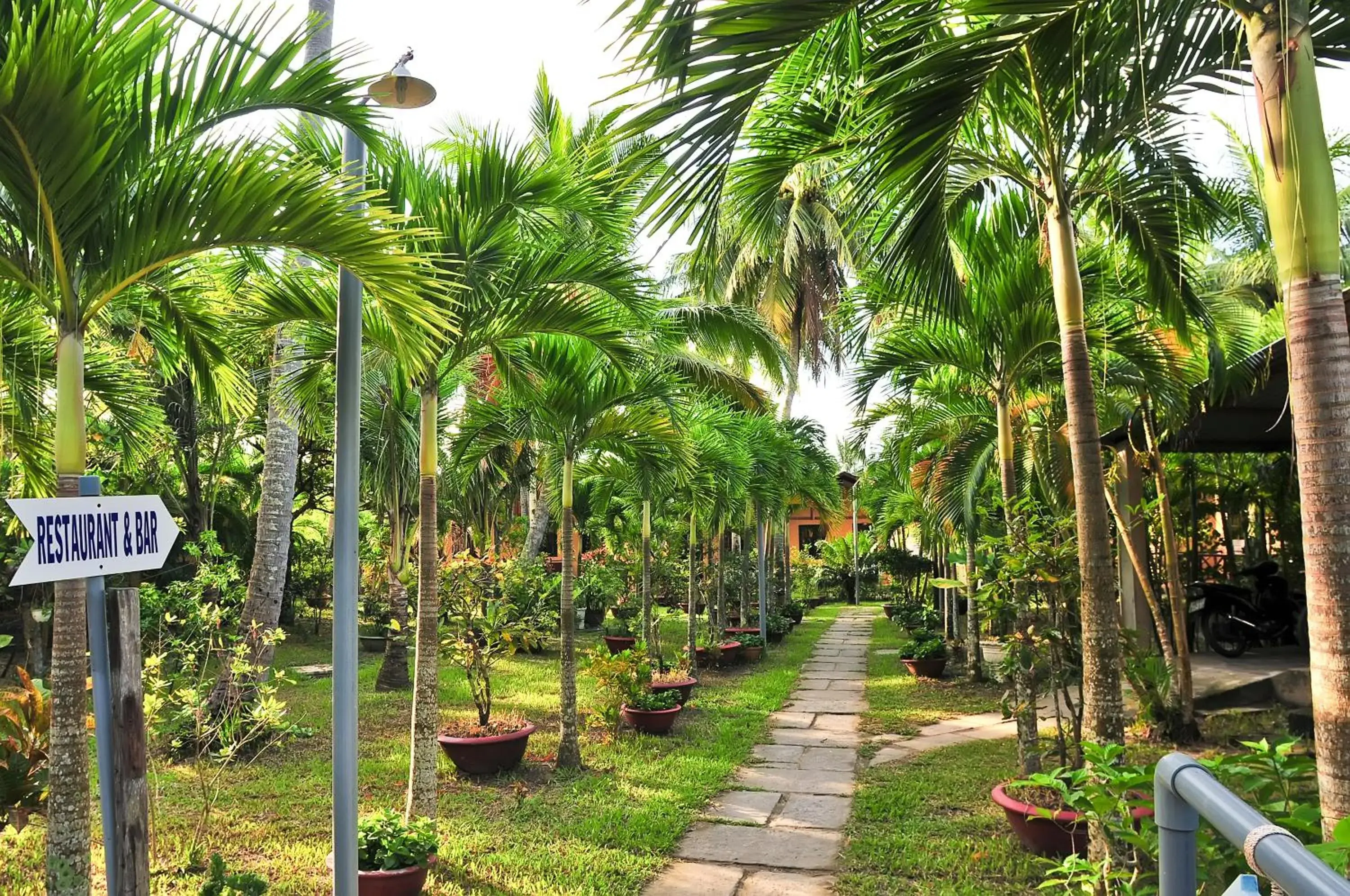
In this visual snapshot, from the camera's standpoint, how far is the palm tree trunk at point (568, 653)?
23.4ft

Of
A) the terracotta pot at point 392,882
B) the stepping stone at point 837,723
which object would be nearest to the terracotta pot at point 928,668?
the stepping stone at point 837,723

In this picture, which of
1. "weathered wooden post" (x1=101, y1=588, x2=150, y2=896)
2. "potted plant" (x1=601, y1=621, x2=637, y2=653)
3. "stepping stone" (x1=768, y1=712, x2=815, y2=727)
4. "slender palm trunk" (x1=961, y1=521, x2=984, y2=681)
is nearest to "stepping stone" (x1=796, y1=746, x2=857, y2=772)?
"stepping stone" (x1=768, y1=712, x2=815, y2=727)

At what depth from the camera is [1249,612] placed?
10016mm

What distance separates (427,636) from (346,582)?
1852 mm

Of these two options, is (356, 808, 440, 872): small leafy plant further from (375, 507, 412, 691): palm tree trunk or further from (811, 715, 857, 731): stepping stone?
(375, 507, 412, 691): palm tree trunk

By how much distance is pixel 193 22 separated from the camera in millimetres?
3090

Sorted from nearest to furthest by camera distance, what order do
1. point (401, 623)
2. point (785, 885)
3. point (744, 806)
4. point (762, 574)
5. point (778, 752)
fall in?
point (785, 885) → point (744, 806) → point (778, 752) → point (401, 623) → point (762, 574)

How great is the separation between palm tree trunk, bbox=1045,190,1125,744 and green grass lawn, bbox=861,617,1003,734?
180 inches

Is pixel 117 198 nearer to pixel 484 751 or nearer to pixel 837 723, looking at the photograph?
pixel 484 751

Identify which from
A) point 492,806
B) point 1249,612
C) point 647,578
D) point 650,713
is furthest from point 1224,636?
point 492,806

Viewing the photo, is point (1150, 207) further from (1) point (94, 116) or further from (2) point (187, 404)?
(2) point (187, 404)

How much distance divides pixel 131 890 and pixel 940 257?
419 centimetres

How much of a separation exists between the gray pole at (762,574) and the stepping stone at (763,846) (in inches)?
358

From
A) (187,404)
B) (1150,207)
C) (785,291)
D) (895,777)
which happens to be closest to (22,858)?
(895,777)
